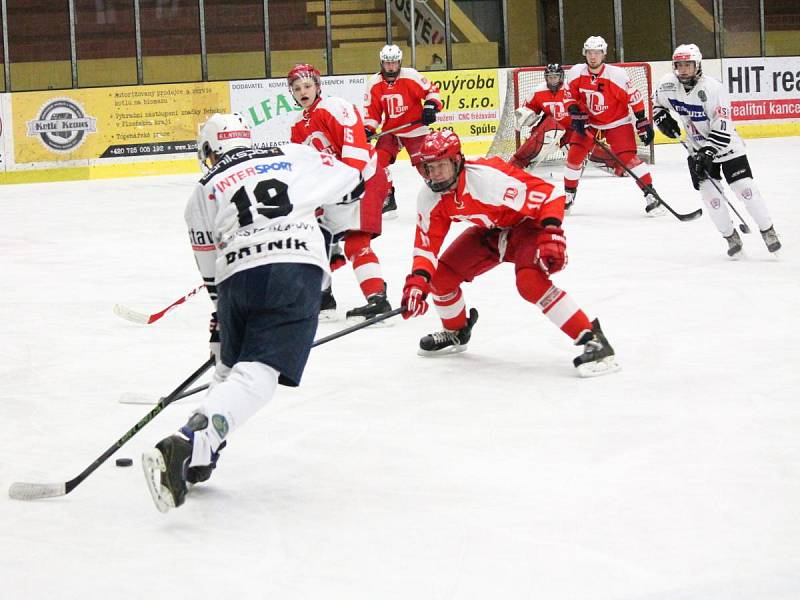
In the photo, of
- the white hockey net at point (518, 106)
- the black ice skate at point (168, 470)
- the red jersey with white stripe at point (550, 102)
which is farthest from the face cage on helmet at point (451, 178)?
the white hockey net at point (518, 106)

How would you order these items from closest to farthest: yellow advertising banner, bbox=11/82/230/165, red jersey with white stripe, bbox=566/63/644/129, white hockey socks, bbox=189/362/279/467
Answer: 1. white hockey socks, bbox=189/362/279/467
2. red jersey with white stripe, bbox=566/63/644/129
3. yellow advertising banner, bbox=11/82/230/165

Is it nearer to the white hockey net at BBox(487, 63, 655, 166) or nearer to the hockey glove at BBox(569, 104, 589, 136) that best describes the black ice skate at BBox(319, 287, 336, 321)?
the hockey glove at BBox(569, 104, 589, 136)

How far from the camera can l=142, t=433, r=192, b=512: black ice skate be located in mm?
2629

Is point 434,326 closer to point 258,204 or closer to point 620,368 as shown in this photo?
point 620,368

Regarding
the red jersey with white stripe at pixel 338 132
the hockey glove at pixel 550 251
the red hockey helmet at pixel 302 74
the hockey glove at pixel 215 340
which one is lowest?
the hockey glove at pixel 215 340

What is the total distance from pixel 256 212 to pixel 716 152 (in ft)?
13.6

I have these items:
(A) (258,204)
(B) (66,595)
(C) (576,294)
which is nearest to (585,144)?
(C) (576,294)

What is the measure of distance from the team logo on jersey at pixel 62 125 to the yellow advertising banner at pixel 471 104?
4008mm

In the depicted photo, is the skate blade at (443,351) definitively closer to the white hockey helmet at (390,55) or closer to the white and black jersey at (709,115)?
the white and black jersey at (709,115)

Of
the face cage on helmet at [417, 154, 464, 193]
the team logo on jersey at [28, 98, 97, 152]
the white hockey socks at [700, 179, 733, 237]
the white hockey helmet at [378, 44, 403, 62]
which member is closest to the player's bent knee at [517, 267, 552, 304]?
the face cage on helmet at [417, 154, 464, 193]

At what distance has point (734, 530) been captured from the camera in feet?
8.40

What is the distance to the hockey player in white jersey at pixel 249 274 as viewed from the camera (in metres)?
2.75

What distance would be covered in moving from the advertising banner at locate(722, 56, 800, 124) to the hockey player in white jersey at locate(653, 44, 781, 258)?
8.70m

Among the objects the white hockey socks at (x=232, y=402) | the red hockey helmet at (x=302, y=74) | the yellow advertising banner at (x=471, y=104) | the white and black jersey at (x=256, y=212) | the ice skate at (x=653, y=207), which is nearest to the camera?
the white hockey socks at (x=232, y=402)
